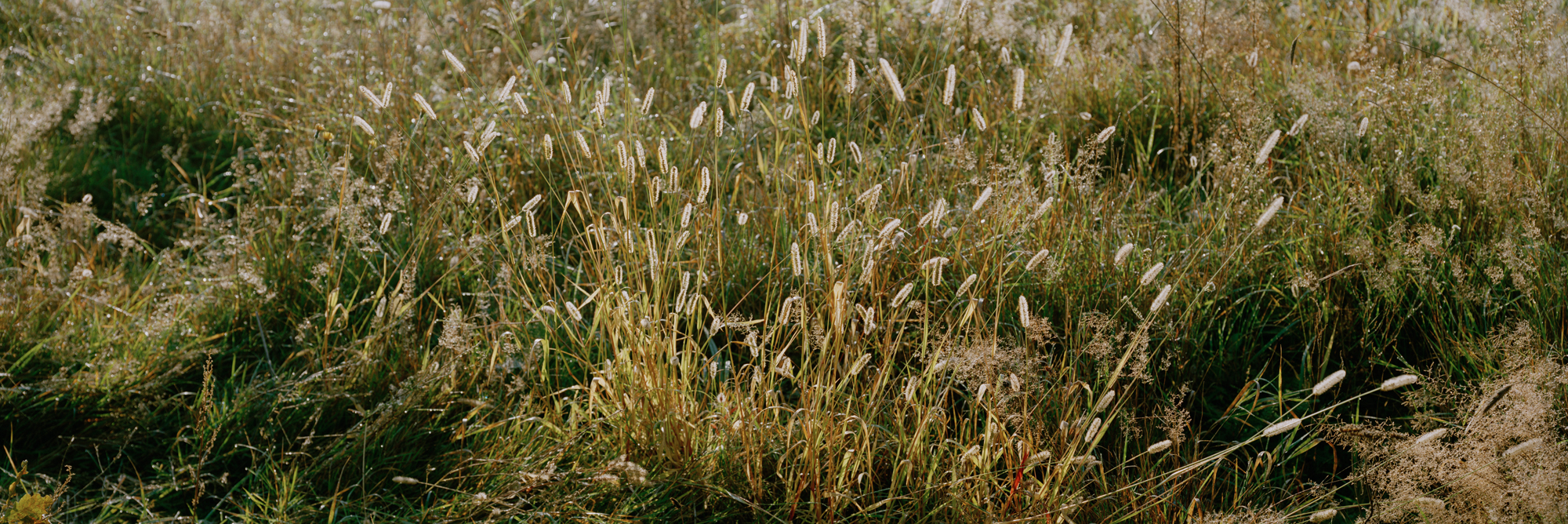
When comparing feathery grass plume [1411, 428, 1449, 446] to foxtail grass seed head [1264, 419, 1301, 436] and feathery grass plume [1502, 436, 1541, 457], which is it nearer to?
feathery grass plume [1502, 436, 1541, 457]

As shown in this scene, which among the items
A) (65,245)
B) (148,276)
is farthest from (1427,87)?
(65,245)

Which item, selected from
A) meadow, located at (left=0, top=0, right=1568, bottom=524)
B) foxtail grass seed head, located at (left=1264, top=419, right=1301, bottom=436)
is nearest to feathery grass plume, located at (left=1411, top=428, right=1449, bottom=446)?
meadow, located at (left=0, top=0, right=1568, bottom=524)

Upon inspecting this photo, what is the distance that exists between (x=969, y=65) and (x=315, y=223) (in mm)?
1827

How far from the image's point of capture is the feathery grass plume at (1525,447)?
147 cm

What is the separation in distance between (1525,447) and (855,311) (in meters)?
1.00

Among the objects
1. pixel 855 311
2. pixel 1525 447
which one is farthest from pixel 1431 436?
pixel 855 311

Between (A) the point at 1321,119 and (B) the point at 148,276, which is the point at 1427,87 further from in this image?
(B) the point at 148,276

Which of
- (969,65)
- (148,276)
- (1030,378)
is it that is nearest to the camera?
(1030,378)

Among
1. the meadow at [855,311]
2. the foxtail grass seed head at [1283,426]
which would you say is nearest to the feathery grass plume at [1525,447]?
the meadow at [855,311]

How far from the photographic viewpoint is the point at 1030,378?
1721mm

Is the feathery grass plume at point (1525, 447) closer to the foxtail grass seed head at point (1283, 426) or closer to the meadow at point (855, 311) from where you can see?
the meadow at point (855, 311)

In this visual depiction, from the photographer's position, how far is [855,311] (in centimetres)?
177

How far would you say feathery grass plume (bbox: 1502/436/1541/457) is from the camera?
1.47m

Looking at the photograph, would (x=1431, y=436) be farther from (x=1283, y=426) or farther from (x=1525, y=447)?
(x=1283, y=426)
